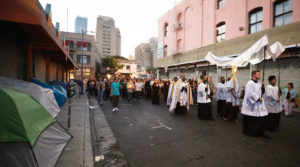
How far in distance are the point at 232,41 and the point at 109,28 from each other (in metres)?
128

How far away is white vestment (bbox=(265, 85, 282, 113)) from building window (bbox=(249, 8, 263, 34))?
28.8 ft

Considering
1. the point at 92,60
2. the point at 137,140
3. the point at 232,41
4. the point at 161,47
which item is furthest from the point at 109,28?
the point at 137,140

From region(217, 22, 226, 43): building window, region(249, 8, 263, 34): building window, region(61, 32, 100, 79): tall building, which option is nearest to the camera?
region(249, 8, 263, 34): building window

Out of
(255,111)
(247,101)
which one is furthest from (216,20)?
(255,111)

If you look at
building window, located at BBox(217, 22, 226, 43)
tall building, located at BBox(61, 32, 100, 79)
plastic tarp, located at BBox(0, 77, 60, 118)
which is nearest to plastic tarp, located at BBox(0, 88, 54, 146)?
plastic tarp, located at BBox(0, 77, 60, 118)

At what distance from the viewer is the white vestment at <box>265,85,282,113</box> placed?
17.3ft

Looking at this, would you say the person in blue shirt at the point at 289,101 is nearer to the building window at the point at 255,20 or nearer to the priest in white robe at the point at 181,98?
the priest in white robe at the point at 181,98

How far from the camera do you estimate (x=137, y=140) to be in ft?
13.5

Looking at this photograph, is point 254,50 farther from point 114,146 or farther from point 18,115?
point 18,115

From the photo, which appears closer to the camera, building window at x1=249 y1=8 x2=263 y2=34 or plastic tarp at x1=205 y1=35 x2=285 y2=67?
plastic tarp at x1=205 y1=35 x2=285 y2=67

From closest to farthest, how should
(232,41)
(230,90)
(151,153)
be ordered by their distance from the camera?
1. (151,153)
2. (230,90)
3. (232,41)

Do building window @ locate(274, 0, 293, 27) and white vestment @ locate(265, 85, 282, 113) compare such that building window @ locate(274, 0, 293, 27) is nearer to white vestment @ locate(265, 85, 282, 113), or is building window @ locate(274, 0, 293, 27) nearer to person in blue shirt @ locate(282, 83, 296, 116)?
person in blue shirt @ locate(282, 83, 296, 116)

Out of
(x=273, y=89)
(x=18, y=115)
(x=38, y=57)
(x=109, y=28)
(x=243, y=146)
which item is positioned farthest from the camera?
(x=109, y=28)

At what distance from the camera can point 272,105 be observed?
532 centimetres
